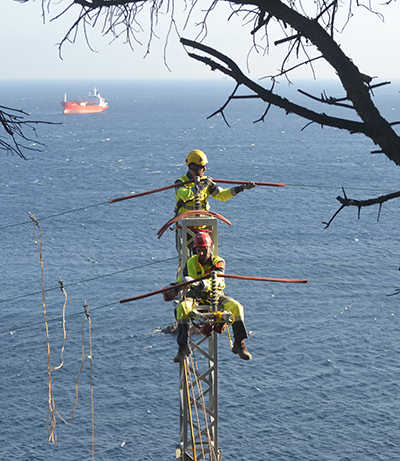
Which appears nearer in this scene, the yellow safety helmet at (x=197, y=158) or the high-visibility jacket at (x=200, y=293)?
the high-visibility jacket at (x=200, y=293)

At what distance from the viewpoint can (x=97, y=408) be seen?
181ft

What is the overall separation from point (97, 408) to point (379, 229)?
58467 mm

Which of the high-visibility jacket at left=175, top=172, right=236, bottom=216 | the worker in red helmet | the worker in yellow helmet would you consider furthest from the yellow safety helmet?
the worker in red helmet

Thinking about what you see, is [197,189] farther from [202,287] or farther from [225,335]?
[225,335]

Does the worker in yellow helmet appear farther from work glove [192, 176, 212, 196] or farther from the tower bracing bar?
the tower bracing bar

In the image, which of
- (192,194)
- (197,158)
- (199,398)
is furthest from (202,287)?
A: (199,398)

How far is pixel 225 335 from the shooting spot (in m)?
67.8

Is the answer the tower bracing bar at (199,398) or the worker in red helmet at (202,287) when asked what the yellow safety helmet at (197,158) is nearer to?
the worker in red helmet at (202,287)

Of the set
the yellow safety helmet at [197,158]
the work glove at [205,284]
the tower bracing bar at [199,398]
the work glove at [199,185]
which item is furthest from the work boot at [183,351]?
the yellow safety helmet at [197,158]

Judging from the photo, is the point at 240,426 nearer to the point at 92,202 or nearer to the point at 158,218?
the point at 158,218

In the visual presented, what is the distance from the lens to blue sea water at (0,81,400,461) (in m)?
51.2

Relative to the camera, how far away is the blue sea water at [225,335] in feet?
168

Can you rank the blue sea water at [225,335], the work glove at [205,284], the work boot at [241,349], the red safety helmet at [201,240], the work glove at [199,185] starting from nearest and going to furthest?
the red safety helmet at [201,240] < the work glove at [205,284] < the work boot at [241,349] < the work glove at [199,185] < the blue sea water at [225,335]

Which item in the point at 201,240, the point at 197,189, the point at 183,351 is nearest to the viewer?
the point at 201,240
